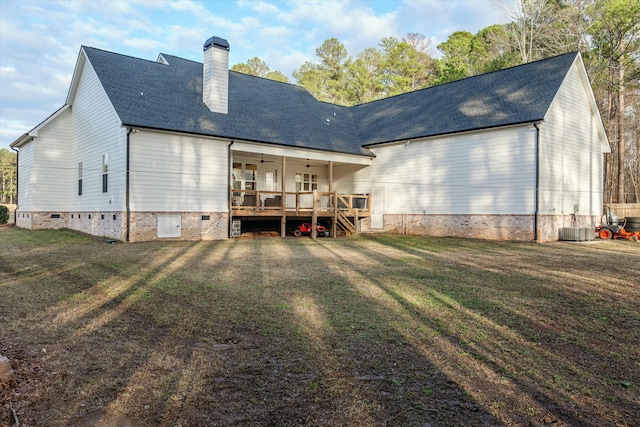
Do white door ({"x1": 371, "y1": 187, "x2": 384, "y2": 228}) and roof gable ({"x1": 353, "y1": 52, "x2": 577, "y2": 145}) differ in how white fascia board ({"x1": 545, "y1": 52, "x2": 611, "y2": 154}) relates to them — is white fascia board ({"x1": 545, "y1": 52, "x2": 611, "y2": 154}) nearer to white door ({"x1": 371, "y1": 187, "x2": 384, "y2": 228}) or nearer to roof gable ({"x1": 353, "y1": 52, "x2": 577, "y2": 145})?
roof gable ({"x1": 353, "y1": 52, "x2": 577, "y2": 145})

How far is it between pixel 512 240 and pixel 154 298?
48.7 feet

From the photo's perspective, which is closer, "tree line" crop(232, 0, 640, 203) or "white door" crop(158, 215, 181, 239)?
"white door" crop(158, 215, 181, 239)

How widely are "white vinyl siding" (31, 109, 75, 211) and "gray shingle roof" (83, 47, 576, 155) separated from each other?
14.6ft

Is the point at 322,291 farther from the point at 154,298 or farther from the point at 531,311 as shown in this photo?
the point at 531,311

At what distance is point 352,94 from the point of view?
42.6 meters

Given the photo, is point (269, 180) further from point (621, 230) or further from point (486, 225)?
point (621, 230)

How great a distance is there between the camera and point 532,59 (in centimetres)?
3048

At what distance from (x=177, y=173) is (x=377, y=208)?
10635 millimetres

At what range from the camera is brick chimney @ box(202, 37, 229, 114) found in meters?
17.9

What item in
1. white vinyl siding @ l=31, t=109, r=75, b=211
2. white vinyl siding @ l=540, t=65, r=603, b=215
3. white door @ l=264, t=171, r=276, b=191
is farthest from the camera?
white door @ l=264, t=171, r=276, b=191

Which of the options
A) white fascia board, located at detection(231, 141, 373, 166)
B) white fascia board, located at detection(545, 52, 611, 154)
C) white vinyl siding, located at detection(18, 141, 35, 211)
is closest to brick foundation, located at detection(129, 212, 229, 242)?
white fascia board, located at detection(231, 141, 373, 166)

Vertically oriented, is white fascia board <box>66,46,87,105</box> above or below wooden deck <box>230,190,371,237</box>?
above

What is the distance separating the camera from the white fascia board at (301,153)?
1778cm

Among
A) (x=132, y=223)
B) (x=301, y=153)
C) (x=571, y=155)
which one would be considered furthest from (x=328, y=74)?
(x=132, y=223)
